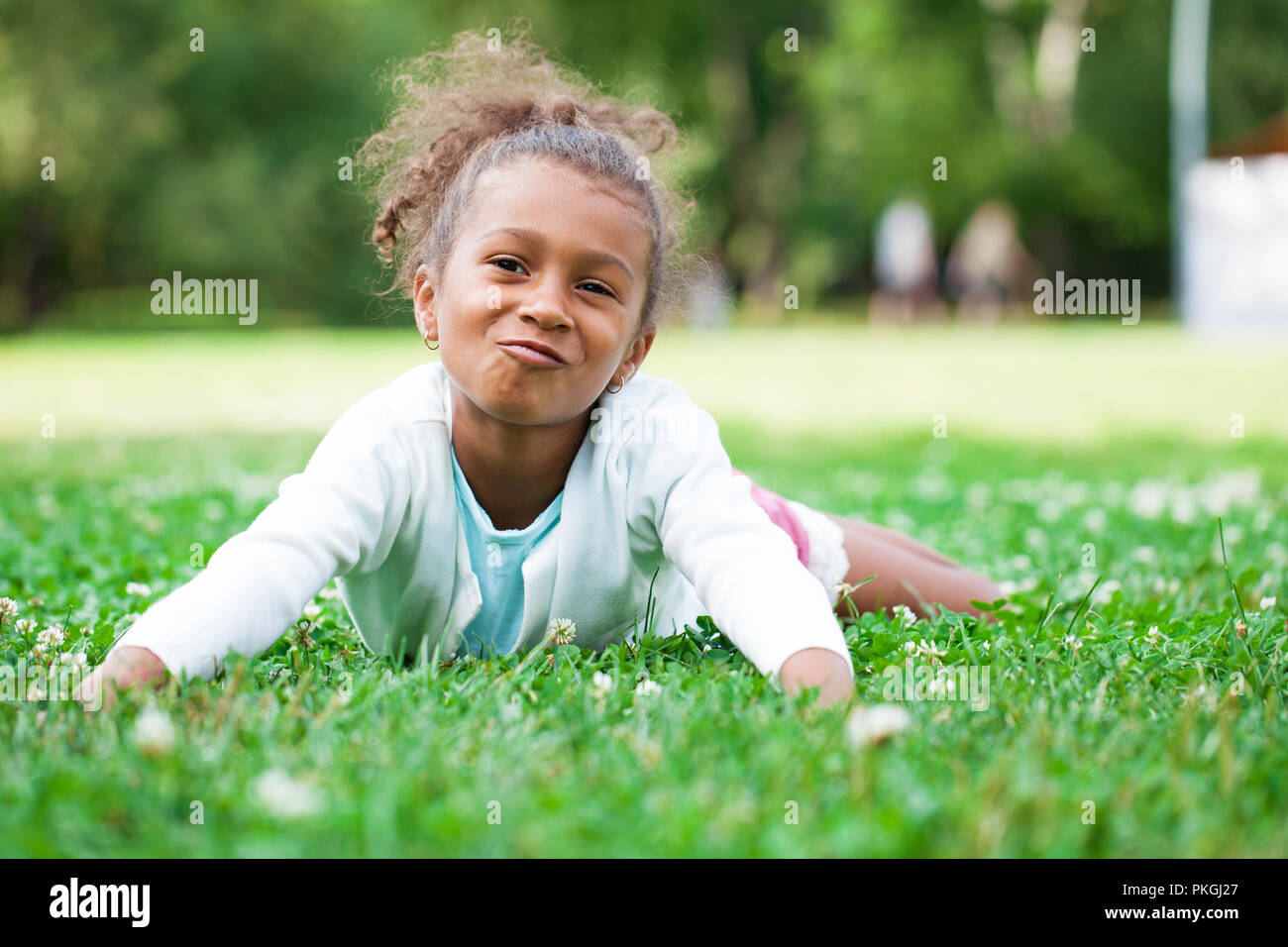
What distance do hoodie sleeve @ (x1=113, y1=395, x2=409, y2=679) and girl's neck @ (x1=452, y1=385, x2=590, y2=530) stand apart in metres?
0.19

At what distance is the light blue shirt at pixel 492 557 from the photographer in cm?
306

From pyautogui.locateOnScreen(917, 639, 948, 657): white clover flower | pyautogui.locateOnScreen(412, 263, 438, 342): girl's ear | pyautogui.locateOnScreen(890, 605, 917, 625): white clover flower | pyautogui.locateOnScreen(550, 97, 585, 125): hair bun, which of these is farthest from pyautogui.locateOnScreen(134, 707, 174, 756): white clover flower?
pyautogui.locateOnScreen(890, 605, 917, 625): white clover flower

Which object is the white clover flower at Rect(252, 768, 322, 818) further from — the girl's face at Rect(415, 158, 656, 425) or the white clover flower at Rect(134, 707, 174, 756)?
the girl's face at Rect(415, 158, 656, 425)

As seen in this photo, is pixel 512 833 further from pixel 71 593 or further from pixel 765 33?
pixel 765 33

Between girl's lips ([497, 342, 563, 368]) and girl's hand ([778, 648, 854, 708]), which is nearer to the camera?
girl's hand ([778, 648, 854, 708])

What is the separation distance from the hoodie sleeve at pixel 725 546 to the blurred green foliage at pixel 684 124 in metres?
24.3

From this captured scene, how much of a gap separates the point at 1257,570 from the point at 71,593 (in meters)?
3.75

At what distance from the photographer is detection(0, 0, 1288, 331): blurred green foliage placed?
28.5m

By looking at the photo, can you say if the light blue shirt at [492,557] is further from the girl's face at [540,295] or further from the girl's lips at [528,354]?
the girl's lips at [528,354]

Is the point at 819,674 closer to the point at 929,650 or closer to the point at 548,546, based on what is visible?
the point at 929,650

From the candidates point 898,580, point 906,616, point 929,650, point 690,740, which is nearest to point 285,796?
point 690,740

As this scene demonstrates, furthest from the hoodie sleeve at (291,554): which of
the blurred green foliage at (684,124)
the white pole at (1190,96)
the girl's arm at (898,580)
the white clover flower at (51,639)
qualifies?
the blurred green foliage at (684,124)

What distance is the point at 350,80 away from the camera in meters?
34.2
